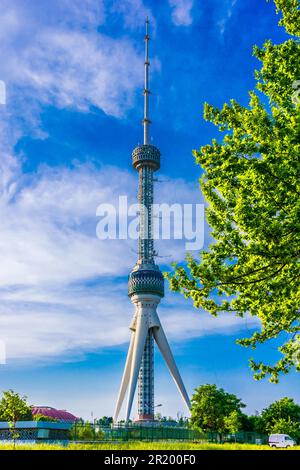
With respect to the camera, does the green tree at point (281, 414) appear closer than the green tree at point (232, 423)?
No

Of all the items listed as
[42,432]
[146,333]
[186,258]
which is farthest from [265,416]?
[186,258]

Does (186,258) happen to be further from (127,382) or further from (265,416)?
(127,382)

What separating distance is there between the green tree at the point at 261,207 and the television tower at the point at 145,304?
93329 millimetres

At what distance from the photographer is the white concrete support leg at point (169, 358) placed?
11250cm

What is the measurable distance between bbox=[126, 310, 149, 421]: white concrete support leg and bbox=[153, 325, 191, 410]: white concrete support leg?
14.2ft

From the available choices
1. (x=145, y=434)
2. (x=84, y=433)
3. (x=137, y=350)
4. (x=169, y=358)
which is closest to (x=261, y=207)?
(x=84, y=433)

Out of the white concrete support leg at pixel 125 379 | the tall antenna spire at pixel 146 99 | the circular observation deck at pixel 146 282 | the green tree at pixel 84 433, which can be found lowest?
the green tree at pixel 84 433

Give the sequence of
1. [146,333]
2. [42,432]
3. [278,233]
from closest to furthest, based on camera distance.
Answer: [278,233] < [42,432] < [146,333]

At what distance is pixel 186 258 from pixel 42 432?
1877 inches

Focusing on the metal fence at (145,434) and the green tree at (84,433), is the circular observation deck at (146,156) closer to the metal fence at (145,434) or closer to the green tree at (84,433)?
the metal fence at (145,434)

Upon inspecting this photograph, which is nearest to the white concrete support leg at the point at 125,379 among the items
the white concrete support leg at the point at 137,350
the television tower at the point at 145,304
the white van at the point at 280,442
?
the television tower at the point at 145,304

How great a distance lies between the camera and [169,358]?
4557 inches

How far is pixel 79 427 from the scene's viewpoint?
52.8 meters

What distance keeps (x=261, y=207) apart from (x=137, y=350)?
99613 mm
